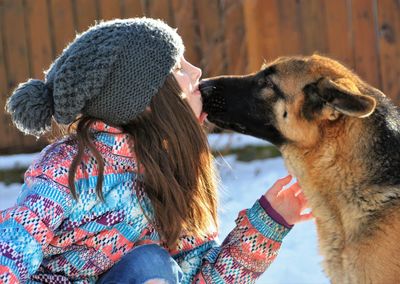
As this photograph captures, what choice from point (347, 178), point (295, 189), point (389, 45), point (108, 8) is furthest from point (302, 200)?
point (389, 45)

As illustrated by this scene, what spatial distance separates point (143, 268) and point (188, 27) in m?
4.30

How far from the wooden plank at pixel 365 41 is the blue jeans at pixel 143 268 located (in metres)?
4.62

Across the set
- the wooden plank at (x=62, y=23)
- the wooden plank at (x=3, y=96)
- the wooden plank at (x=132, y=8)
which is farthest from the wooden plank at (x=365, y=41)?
the wooden plank at (x=3, y=96)

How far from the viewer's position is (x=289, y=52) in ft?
23.9

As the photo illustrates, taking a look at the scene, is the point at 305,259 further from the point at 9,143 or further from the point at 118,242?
the point at 9,143

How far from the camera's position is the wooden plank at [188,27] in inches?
281

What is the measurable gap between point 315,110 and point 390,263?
76cm

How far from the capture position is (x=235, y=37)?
7.31 m

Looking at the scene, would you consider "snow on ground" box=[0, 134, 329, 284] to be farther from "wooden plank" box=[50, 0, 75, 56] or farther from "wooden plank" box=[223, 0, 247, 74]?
"wooden plank" box=[50, 0, 75, 56]

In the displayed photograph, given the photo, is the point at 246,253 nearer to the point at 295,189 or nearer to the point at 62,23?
the point at 295,189

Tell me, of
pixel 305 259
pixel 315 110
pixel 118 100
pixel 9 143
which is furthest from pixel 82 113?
pixel 9 143

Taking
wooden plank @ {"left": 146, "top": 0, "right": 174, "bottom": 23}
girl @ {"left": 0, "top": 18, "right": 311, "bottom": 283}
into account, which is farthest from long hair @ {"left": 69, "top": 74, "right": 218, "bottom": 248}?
wooden plank @ {"left": 146, "top": 0, "right": 174, "bottom": 23}

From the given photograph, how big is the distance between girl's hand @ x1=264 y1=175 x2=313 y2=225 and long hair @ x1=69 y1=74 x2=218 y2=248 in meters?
0.39

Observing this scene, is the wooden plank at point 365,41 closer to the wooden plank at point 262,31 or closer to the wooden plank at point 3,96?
the wooden plank at point 262,31
